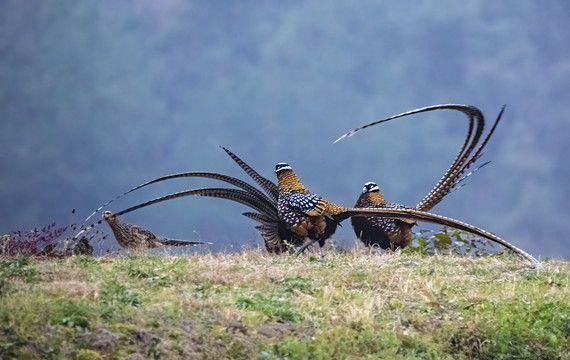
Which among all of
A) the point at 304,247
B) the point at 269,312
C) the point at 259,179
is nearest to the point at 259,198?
the point at 259,179

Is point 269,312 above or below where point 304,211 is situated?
below

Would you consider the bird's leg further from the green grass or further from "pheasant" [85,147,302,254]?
the green grass

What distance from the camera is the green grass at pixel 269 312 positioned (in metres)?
6.54

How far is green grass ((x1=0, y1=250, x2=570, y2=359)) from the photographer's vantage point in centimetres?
654

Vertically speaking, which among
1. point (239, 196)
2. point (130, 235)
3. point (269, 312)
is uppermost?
point (239, 196)

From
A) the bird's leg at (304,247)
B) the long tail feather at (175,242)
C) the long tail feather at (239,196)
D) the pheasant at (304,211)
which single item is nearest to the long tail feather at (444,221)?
the pheasant at (304,211)

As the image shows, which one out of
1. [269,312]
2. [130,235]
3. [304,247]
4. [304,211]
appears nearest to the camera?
[269,312]

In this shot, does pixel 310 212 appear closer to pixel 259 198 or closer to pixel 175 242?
pixel 259 198

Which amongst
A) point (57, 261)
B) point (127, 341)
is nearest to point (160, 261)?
point (57, 261)

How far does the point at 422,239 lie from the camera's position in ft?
44.5

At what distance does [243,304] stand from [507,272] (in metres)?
4.68

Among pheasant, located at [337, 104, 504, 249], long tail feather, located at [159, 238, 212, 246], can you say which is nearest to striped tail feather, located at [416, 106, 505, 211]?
pheasant, located at [337, 104, 504, 249]

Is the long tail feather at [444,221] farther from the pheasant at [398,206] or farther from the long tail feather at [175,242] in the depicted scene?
the long tail feather at [175,242]

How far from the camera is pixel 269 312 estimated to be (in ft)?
24.2
